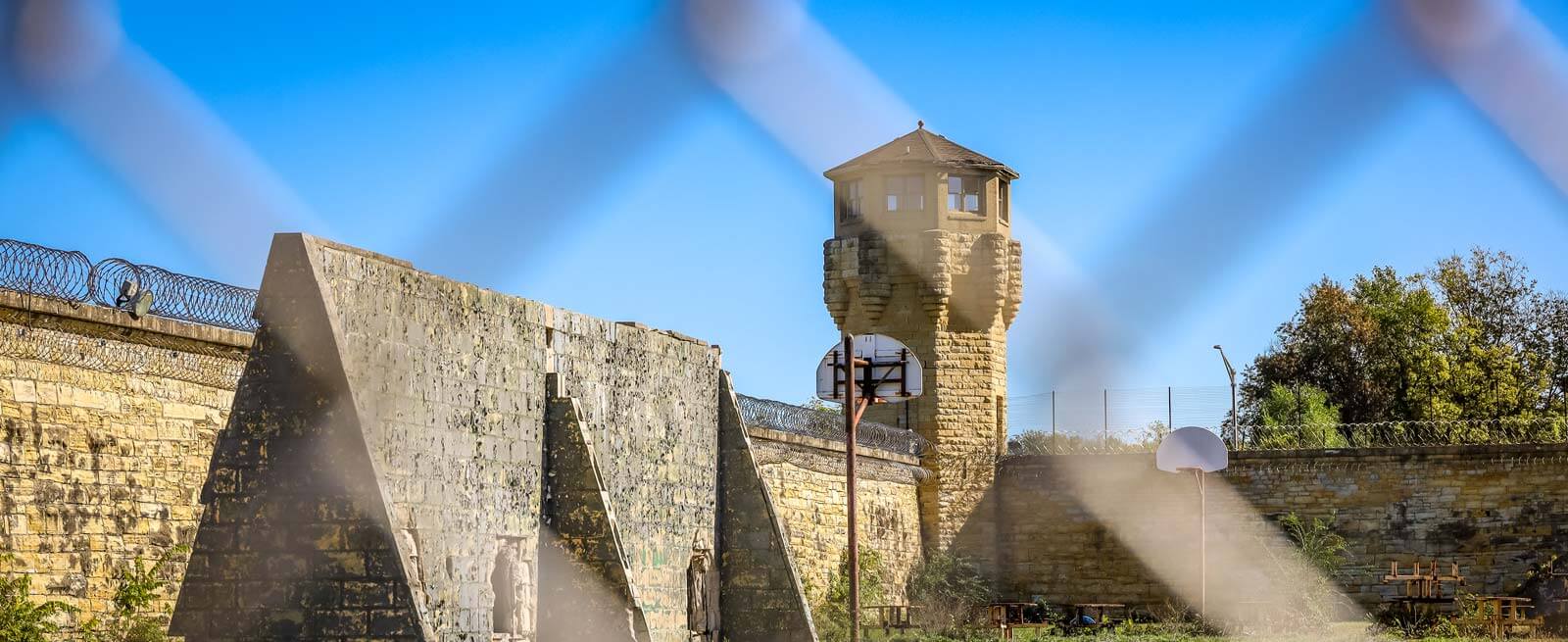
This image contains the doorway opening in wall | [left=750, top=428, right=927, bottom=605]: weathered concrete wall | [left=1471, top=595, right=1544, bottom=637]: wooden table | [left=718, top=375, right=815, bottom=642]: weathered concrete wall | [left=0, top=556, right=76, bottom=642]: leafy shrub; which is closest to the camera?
the doorway opening in wall

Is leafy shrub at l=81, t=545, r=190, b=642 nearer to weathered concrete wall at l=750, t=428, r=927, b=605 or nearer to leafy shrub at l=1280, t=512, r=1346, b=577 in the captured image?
weathered concrete wall at l=750, t=428, r=927, b=605

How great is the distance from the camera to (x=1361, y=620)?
107 ft

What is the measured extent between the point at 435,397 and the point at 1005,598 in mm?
25313

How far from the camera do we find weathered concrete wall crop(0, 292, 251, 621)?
14781 millimetres

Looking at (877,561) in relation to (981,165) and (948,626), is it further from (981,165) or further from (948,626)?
(981,165)

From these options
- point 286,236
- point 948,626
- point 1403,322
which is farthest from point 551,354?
point 1403,322

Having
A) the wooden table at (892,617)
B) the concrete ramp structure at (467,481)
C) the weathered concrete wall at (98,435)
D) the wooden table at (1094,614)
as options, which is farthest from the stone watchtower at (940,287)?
the weathered concrete wall at (98,435)

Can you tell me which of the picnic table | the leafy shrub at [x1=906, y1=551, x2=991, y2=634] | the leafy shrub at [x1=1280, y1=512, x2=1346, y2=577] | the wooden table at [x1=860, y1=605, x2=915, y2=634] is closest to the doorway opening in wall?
the wooden table at [x1=860, y1=605, x2=915, y2=634]

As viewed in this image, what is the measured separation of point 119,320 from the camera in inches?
632

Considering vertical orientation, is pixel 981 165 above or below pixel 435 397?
above

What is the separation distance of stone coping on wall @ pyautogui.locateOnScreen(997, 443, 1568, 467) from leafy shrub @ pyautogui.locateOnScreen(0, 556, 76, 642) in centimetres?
1860

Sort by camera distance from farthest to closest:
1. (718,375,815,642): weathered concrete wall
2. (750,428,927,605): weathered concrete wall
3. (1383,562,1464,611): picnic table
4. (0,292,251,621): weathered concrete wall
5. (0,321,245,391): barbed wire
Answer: (1383,562,1464,611): picnic table < (750,428,927,605): weathered concrete wall < (718,375,815,642): weathered concrete wall < (0,321,245,391): barbed wire < (0,292,251,621): weathered concrete wall

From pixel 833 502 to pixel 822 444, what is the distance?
3.62 ft

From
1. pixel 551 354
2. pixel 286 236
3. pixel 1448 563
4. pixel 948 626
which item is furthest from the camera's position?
pixel 1448 563
